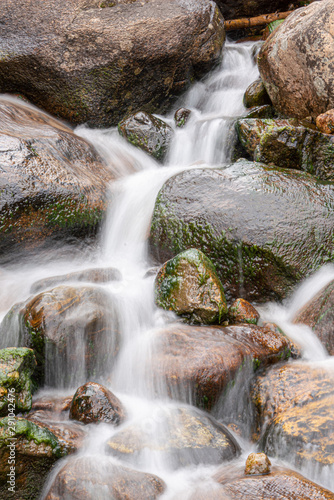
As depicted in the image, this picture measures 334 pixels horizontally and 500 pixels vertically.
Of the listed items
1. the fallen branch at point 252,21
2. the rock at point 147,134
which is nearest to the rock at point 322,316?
the rock at point 147,134

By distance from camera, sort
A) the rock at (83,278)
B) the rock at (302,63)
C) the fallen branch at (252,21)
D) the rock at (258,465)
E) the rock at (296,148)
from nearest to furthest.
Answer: the rock at (258,465) → the rock at (83,278) → the rock at (296,148) → the rock at (302,63) → the fallen branch at (252,21)

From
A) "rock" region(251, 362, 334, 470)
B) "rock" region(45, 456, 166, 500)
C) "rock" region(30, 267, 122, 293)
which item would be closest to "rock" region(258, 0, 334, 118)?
"rock" region(30, 267, 122, 293)

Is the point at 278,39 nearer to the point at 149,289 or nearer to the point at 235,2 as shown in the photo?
the point at 149,289

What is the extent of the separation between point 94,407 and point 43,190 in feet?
9.19

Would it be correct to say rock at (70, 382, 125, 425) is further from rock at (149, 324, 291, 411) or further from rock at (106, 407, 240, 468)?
rock at (149, 324, 291, 411)

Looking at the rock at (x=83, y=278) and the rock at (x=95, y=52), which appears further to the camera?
the rock at (x=95, y=52)

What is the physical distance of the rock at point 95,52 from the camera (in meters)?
7.35

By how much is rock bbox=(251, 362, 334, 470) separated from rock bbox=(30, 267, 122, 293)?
2.15 meters

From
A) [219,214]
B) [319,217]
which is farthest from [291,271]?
[219,214]

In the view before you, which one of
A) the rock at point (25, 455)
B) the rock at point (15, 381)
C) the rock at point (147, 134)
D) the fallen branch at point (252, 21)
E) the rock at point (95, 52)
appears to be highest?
the fallen branch at point (252, 21)

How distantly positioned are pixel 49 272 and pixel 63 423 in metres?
2.25

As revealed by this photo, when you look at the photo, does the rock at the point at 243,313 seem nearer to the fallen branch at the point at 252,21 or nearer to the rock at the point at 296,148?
the rock at the point at 296,148

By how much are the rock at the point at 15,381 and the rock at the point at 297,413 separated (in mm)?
1853

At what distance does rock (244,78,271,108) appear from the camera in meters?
7.27
